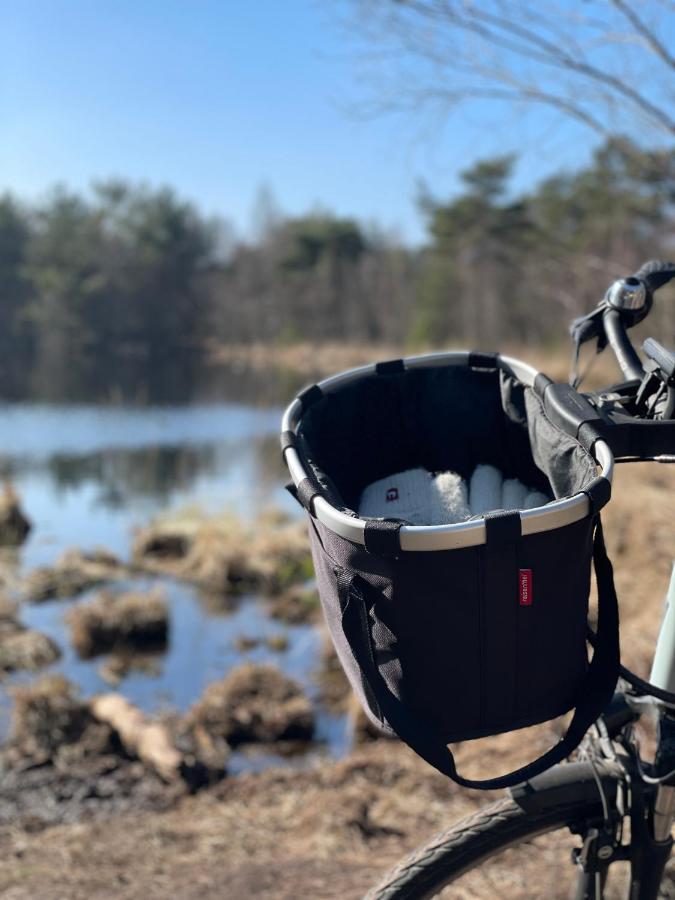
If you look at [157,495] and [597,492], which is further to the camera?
[157,495]

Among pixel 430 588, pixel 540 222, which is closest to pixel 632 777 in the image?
pixel 430 588

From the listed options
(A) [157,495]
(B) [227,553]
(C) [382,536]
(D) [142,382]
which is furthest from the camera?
(D) [142,382]

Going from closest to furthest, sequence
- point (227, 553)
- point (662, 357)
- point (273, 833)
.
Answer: point (662, 357) → point (273, 833) → point (227, 553)

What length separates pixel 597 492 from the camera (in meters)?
1.11

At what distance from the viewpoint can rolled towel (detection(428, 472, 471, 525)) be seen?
1528mm

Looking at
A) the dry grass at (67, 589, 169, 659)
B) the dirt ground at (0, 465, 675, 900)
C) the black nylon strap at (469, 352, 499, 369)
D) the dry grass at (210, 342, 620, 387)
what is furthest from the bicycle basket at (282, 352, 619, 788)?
the dry grass at (210, 342, 620, 387)

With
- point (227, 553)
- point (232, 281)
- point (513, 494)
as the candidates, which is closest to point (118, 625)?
point (227, 553)

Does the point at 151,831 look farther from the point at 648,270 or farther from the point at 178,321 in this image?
the point at 178,321

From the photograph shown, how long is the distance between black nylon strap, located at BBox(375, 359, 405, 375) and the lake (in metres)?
3.15

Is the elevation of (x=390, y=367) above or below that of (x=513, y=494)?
above

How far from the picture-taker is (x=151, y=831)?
3307 mm

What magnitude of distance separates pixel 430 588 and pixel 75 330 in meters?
43.1

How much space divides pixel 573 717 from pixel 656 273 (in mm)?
804

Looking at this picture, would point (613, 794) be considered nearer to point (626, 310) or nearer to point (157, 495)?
point (626, 310)
